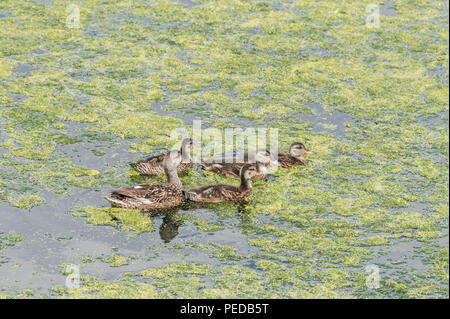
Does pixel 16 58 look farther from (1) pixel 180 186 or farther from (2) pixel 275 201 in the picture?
(2) pixel 275 201

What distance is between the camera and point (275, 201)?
40.4 ft

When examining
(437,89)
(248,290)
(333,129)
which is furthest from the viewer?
(437,89)

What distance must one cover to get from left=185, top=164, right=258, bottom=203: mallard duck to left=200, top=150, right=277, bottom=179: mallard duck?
0.48 metres

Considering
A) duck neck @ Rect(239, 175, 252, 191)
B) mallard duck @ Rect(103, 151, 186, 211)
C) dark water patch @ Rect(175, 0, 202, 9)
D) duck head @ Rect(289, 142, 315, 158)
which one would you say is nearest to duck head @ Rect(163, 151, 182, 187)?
mallard duck @ Rect(103, 151, 186, 211)

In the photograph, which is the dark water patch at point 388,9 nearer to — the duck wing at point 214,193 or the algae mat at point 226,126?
the algae mat at point 226,126

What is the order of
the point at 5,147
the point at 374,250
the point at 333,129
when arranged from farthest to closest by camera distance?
the point at 333,129, the point at 5,147, the point at 374,250

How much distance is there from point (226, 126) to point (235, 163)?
51.2 inches

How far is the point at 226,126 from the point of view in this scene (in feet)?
47.2

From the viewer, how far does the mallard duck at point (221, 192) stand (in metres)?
12.1

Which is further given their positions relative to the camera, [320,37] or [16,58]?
[320,37]

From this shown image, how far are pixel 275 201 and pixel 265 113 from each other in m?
2.97

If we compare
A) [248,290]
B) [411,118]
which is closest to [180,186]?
[248,290]

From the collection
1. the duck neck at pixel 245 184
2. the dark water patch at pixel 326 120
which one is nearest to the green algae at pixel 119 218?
the duck neck at pixel 245 184

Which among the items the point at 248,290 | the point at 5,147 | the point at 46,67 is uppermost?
the point at 46,67
